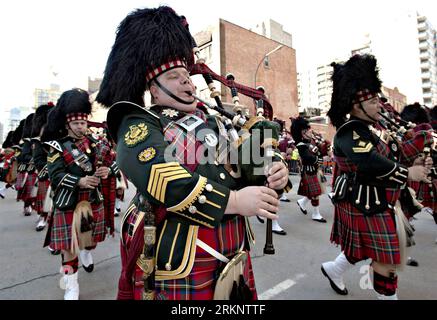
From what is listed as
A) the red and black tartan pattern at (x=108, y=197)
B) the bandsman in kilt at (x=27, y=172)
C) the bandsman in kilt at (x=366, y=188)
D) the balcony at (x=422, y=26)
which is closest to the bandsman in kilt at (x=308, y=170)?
the bandsman in kilt at (x=366, y=188)

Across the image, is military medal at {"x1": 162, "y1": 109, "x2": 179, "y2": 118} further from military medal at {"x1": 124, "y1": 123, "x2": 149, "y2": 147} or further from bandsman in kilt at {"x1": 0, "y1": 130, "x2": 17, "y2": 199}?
bandsman in kilt at {"x1": 0, "y1": 130, "x2": 17, "y2": 199}

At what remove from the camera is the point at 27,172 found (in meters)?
7.39

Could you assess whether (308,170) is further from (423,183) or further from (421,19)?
(421,19)

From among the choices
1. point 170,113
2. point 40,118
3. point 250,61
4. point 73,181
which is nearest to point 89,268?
point 73,181

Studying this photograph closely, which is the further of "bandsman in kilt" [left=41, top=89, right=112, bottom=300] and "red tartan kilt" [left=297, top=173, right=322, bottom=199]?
"red tartan kilt" [left=297, top=173, right=322, bottom=199]

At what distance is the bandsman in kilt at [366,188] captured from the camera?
2523 millimetres

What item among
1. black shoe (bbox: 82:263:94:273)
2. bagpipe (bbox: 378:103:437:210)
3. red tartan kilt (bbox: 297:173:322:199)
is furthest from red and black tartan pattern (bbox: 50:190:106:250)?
red tartan kilt (bbox: 297:173:322:199)

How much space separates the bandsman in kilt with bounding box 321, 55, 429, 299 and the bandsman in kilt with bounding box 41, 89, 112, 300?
2.89 m

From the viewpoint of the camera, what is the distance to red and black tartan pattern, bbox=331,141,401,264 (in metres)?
2.53

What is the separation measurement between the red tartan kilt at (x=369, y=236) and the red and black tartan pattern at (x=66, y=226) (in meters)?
3.14

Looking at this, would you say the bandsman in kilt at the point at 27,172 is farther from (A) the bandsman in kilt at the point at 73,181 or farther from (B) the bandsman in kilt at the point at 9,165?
(A) the bandsman in kilt at the point at 73,181

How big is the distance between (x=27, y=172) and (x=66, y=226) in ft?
18.2
